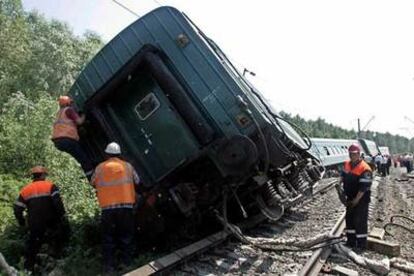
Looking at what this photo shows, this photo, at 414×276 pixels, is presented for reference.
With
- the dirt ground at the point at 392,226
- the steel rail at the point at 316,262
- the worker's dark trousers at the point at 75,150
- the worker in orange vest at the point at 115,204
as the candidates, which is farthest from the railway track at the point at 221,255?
the worker's dark trousers at the point at 75,150

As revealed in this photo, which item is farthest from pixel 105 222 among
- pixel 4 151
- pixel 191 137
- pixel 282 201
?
pixel 4 151

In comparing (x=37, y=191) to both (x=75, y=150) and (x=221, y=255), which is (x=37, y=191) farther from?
(x=221, y=255)

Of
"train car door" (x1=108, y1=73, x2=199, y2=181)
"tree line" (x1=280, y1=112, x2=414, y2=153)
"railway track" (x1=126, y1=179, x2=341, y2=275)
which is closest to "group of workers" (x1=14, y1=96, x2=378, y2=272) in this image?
"train car door" (x1=108, y1=73, x2=199, y2=181)

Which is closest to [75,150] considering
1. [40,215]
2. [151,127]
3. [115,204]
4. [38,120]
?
[40,215]

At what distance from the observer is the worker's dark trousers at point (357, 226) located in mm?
6770

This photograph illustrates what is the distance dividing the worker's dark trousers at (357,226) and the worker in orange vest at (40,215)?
13.4 ft

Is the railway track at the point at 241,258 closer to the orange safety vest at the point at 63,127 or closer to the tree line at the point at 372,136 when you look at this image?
the orange safety vest at the point at 63,127

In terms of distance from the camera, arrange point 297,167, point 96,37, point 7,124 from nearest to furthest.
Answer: point 297,167
point 7,124
point 96,37

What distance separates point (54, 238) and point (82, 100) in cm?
195

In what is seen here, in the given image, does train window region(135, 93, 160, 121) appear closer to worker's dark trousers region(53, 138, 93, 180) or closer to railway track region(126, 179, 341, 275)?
worker's dark trousers region(53, 138, 93, 180)

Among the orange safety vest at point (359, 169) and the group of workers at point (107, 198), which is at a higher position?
the group of workers at point (107, 198)

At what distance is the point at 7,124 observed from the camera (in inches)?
507

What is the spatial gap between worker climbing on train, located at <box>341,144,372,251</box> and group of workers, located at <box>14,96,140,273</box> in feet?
10.6

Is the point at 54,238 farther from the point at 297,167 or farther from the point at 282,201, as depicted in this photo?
the point at 297,167
